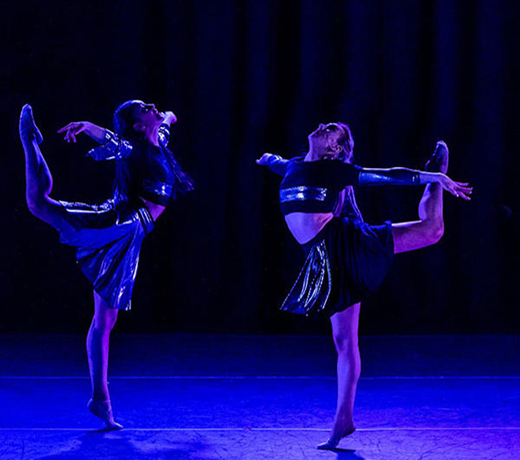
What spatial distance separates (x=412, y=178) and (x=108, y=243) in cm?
113

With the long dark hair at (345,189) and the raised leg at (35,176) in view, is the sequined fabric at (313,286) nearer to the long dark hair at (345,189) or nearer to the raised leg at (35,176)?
the long dark hair at (345,189)

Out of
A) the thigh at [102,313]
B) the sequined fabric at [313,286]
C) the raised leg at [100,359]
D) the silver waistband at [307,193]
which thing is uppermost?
the silver waistband at [307,193]

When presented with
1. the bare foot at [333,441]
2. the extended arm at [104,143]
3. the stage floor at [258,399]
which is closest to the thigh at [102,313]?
the stage floor at [258,399]

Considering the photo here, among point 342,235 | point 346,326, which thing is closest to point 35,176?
point 342,235

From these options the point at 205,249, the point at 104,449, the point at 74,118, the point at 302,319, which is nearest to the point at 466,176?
the point at 302,319

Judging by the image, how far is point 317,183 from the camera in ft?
8.82

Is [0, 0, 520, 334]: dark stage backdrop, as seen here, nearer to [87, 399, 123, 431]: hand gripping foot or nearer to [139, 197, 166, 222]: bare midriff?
[139, 197, 166, 222]: bare midriff

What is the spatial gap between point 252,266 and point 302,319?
52 centimetres

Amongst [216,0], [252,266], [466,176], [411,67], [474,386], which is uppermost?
[216,0]

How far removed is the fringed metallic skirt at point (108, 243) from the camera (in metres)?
2.80

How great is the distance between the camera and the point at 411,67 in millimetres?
5367

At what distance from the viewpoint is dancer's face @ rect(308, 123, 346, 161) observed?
2.73 m

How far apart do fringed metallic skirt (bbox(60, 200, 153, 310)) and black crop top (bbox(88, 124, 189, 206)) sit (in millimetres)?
75

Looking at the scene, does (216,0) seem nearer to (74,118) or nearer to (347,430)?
(74,118)
